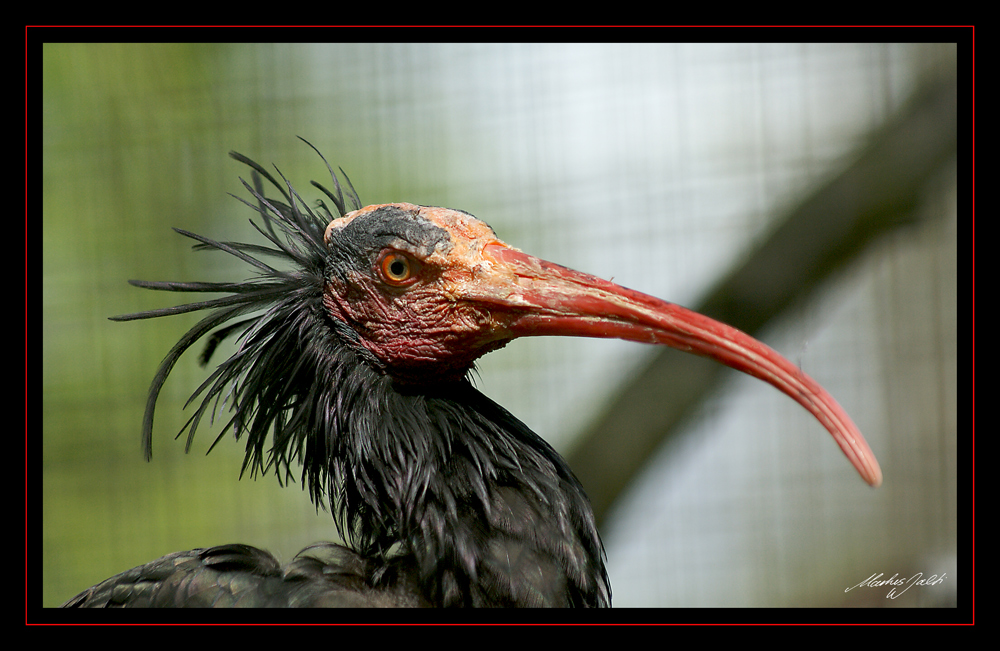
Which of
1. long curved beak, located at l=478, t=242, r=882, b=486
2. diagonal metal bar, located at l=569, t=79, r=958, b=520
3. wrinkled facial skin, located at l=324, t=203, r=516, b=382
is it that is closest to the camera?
long curved beak, located at l=478, t=242, r=882, b=486

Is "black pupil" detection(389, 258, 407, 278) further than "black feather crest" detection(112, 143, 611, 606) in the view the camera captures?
Yes

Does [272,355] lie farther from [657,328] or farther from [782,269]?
[782,269]

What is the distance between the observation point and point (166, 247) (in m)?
5.12

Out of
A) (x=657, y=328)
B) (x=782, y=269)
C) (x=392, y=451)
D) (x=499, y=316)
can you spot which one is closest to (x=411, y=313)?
(x=499, y=316)

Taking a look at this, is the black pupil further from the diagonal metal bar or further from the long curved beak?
the diagonal metal bar

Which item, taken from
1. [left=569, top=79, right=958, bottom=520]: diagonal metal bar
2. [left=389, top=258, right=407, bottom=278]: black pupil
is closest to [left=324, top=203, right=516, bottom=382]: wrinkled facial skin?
[left=389, top=258, right=407, bottom=278]: black pupil

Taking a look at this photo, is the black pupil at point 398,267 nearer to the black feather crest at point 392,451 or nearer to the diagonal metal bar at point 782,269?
the black feather crest at point 392,451

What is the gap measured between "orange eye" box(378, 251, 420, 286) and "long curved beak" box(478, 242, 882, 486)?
0.88 ft

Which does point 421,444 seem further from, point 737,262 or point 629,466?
point 737,262

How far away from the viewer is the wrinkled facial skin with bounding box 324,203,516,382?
1.65 m

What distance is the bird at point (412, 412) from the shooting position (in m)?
1.54

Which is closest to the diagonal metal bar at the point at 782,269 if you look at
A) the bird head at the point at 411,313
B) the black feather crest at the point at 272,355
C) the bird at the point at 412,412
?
the bird at the point at 412,412

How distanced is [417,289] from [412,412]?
1.06 ft

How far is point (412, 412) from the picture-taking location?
1700mm
